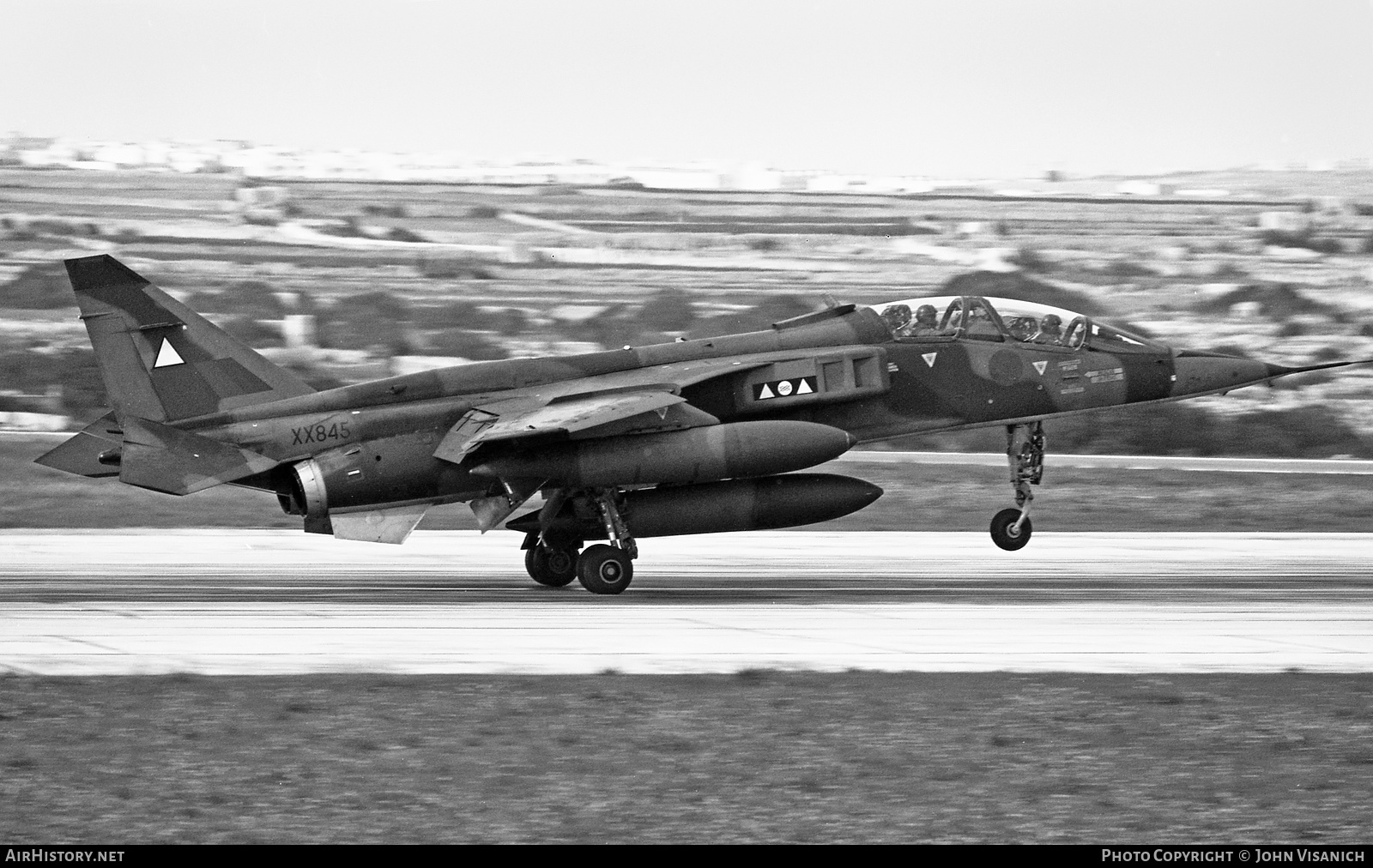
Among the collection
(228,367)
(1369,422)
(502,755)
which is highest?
(228,367)

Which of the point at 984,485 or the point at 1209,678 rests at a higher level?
the point at 1209,678

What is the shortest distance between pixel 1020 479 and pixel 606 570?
5.48 meters

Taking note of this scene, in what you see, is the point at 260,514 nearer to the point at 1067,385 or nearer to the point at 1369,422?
the point at 1067,385

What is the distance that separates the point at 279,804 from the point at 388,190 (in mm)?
97182

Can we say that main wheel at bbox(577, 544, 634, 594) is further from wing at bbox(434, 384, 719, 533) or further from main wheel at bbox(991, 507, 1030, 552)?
main wheel at bbox(991, 507, 1030, 552)

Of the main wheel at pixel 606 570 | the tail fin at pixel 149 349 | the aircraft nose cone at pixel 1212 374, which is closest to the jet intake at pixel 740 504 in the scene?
the main wheel at pixel 606 570

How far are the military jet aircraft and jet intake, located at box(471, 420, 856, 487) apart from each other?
2cm

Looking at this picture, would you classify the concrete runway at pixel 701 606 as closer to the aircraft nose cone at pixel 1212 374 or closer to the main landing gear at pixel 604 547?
the main landing gear at pixel 604 547

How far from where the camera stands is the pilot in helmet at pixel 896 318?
19484mm

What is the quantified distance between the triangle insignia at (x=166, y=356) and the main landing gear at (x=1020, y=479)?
969 centimetres

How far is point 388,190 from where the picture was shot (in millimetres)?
103125

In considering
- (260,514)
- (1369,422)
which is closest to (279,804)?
(260,514)

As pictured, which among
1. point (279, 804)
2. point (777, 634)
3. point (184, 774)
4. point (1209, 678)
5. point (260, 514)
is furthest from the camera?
point (260, 514)

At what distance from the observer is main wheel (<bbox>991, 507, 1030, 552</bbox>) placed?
19.8 metres
